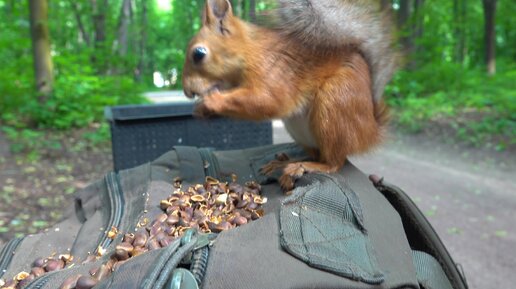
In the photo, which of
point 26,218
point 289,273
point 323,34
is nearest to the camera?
point 289,273

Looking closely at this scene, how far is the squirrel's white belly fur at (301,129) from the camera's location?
1.73 meters

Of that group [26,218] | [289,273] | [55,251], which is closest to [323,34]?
[289,273]

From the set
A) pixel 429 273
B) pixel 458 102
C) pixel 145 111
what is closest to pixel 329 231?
pixel 429 273

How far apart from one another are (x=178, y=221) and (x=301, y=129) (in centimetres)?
64

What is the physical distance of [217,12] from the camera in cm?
172

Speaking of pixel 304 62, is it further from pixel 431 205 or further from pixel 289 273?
pixel 431 205

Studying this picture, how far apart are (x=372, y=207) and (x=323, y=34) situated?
2.19 feet

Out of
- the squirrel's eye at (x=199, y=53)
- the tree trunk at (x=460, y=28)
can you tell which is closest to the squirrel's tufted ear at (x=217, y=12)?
the squirrel's eye at (x=199, y=53)

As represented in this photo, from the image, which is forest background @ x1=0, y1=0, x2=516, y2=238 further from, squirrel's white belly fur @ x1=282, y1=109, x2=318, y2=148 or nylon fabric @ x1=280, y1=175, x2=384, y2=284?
nylon fabric @ x1=280, y1=175, x2=384, y2=284

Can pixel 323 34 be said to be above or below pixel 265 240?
above

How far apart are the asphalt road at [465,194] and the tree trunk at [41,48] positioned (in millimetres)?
2958

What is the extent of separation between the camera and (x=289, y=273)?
94 centimetres

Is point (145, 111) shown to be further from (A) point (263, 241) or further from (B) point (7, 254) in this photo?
(A) point (263, 241)

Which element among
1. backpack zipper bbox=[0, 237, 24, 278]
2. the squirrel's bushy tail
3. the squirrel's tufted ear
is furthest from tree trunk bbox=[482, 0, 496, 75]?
backpack zipper bbox=[0, 237, 24, 278]
